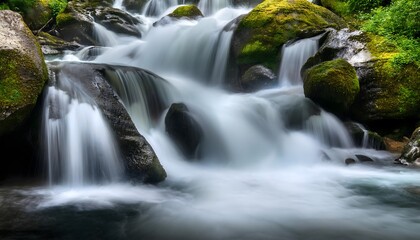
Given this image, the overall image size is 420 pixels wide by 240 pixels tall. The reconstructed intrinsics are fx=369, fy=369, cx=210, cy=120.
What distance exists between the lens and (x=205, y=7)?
1833 cm

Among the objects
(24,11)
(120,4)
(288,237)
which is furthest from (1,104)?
(120,4)

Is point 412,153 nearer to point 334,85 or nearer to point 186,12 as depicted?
point 334,85

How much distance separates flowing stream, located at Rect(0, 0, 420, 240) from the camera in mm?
3828

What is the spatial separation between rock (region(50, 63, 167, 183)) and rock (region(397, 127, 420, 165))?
4447 millimetres

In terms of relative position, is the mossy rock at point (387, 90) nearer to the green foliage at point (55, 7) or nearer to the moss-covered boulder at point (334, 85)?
the moss-covered boulder at point (334, 85)

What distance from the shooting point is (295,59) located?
418 inches

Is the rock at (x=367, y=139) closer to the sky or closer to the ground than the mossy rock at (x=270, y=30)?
closer to the ground

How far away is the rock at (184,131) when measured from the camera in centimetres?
685

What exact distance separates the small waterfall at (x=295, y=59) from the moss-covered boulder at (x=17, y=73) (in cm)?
673

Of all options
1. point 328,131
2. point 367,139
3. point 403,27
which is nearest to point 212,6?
point 403,27

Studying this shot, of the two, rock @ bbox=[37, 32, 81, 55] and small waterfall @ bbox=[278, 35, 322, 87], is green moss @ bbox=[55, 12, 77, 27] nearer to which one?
rock @ bbox=[37, 32, 81, 55]

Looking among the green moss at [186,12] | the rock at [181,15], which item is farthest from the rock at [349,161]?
the green moss at [186,12]

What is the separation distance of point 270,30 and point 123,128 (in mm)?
7031

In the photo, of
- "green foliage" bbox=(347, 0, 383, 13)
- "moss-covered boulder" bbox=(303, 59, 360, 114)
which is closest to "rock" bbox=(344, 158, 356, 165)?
"moss-covered boulder" bbox=(303, 59, 360, 114)
